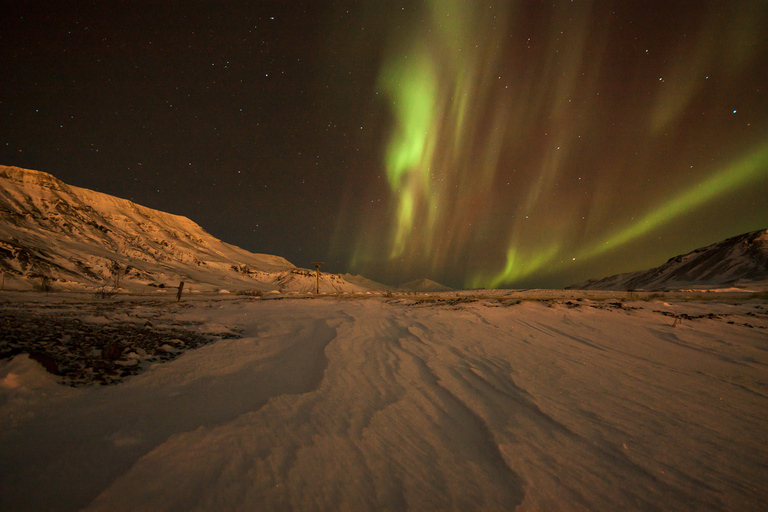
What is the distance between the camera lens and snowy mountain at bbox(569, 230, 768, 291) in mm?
50625

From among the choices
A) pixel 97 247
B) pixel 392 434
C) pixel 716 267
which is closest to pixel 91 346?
pixel 392 434

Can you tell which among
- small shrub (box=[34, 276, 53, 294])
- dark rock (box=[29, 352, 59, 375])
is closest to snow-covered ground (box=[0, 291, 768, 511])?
dark rock (box=[29, 352, 59, 375])

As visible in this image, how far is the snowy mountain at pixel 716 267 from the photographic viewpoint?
50.6m

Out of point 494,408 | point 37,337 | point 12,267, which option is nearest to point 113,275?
point 12,267

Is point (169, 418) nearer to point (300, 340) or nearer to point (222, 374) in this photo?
point (222, 374)

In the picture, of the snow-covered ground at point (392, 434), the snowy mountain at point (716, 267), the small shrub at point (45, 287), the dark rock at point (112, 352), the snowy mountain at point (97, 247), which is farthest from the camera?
the snowy mountain at point (716, 267)

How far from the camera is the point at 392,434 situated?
1951mm

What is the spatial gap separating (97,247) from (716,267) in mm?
145672

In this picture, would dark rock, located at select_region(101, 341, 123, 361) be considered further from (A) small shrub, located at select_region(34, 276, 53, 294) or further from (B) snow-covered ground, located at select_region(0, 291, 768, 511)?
(A) small shrub, located at select_region(34, 276, 53, 294)

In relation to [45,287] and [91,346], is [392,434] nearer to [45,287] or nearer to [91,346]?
[91,346]

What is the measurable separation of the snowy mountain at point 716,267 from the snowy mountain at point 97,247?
87186 mm

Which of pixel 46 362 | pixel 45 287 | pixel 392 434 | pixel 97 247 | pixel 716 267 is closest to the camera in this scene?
pixel 392 434

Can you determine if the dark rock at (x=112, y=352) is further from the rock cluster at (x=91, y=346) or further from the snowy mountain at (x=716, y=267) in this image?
the snowy mountain at (x=716, y=267)

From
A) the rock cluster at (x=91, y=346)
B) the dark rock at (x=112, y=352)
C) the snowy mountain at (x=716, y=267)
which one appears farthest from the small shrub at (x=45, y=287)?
the snowy mountain at (x=716, y=267)
